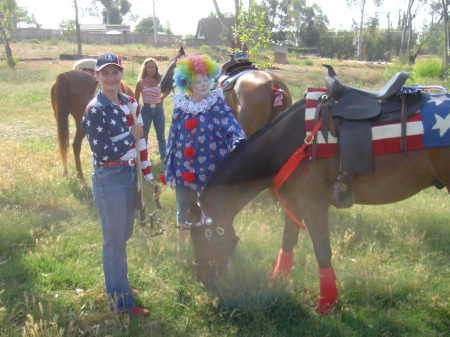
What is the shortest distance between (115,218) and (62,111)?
14.2ft

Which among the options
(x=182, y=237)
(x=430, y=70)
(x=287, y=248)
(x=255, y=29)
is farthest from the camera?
(x=430, y=70)

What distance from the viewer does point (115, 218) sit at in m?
3.22

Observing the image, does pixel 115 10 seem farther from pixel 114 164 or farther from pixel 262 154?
pixel 262 154

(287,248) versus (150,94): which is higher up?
(150,94)

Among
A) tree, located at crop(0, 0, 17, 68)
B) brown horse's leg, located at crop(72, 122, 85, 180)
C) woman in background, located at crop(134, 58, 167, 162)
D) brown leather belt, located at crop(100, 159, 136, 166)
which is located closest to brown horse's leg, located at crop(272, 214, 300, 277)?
brown leather belt, located at crop(100, 159, 136, 166)

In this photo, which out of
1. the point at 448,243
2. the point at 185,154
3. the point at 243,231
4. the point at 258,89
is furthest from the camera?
the point at 258,89

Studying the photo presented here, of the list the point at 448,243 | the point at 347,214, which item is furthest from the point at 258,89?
the point at 448,243

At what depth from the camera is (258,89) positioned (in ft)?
19.1

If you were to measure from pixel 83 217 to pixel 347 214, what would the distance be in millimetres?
3322

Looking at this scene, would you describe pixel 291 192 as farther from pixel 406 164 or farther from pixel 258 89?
pixel 258 89

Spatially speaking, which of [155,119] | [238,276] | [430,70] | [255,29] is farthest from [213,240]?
[430,70]

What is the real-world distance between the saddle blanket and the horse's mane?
0.15 metres

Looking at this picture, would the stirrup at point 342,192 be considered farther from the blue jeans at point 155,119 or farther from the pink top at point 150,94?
the pink top at point 150,94

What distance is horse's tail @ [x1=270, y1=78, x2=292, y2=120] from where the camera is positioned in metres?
5.64
